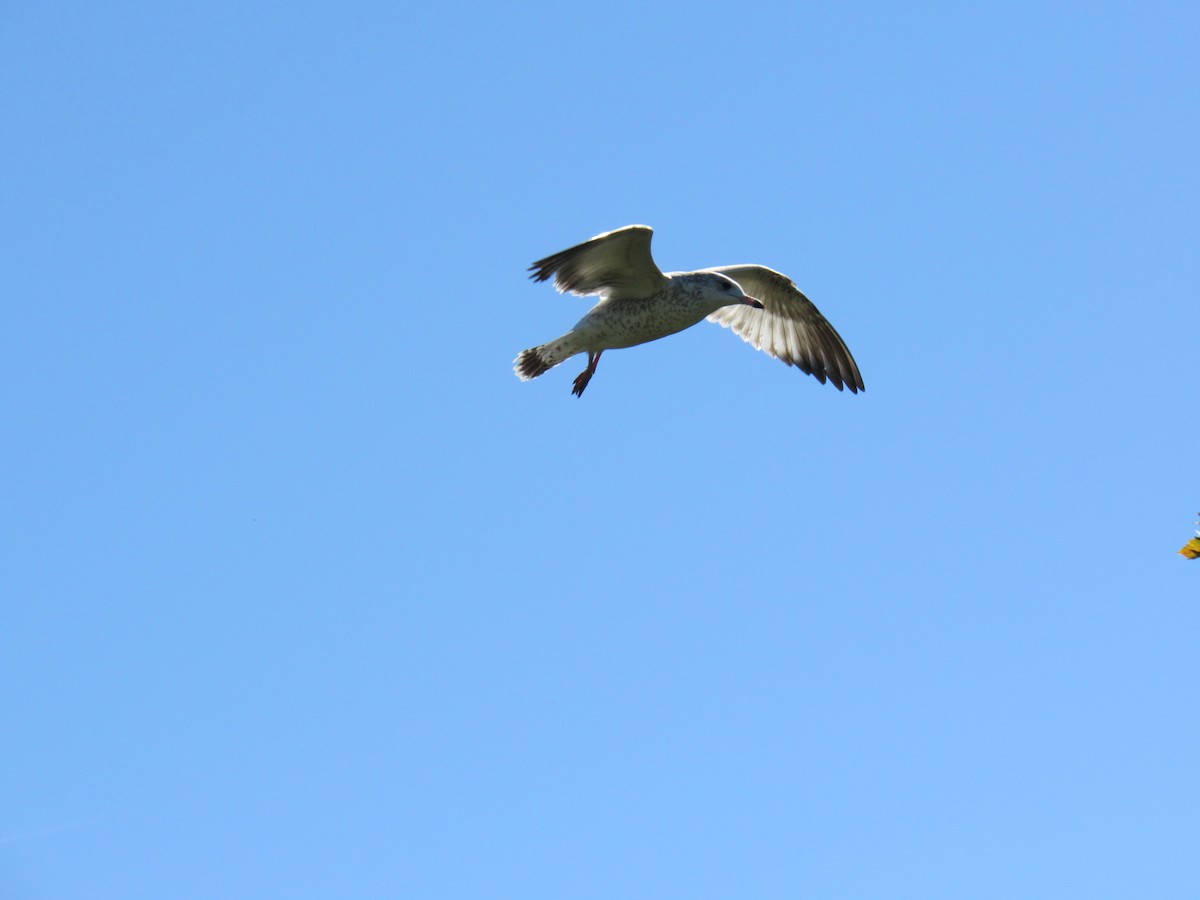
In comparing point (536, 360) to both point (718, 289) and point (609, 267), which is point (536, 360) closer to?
point (609, 267)

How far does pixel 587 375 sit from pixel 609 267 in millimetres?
1307

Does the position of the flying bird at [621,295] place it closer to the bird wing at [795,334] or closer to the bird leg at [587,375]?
the bird leg at [587,375]

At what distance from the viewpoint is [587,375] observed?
13.1 m

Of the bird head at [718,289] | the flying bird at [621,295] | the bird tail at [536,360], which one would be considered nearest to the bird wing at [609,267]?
the flying bird at [621,295]

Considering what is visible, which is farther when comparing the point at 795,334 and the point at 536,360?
the point at 795,334

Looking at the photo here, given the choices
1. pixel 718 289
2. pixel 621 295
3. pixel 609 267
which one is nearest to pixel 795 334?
pixel 718 289

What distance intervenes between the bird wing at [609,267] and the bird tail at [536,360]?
2.64 feet

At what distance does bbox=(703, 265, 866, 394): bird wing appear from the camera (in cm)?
1535

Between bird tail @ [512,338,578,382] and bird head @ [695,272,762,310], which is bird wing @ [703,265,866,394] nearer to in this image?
bird head @ [695,272,762,310]

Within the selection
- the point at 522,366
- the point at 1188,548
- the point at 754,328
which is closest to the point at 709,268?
the point at 754,328

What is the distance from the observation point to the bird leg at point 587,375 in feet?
42.7

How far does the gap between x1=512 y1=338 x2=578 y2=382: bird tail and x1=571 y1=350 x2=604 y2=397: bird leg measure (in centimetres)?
20

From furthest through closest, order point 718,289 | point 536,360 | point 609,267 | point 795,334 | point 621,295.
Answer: point 795,334, point 536,360, point 718,289, point 621,295, point 609,267

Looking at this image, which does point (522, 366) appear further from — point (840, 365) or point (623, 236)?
point (840, 365)
